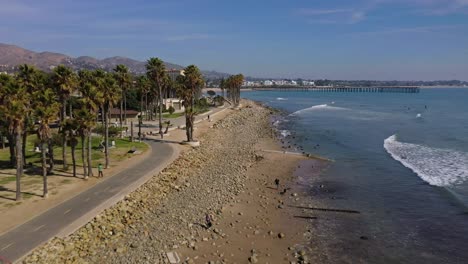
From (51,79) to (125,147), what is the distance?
14105 millimetres

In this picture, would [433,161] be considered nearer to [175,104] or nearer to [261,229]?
[261,229]

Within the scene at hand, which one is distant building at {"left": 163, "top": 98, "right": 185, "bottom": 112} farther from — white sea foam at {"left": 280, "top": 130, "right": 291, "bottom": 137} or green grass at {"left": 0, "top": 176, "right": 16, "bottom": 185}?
green grass at {"left": 0, "top": 176, "right": 16, "bottom": 185}

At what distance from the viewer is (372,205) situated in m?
37.7

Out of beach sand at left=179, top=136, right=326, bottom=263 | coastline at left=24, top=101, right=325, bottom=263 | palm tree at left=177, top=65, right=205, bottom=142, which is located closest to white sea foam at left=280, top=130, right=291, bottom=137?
palm tree at left=177, top=65, right=205, bottom=142

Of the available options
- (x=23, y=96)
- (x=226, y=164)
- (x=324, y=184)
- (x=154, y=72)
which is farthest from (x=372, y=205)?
(x=154, y=72)

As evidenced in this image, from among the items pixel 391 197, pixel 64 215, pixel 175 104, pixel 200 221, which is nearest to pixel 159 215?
pixel 200 221

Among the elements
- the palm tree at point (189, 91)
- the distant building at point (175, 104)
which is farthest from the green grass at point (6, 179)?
the distant building at point (175, 104)

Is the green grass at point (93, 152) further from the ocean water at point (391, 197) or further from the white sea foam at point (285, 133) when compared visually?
the white sea foam at point (285, 133)

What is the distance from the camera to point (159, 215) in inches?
1262

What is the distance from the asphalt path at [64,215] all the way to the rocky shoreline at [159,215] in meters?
1.19

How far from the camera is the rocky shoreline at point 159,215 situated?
24688 mm

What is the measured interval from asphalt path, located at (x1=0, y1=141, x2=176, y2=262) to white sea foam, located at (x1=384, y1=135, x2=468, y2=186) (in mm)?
31251

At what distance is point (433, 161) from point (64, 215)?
47364 mm

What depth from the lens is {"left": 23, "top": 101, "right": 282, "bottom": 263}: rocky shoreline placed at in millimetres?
24688
